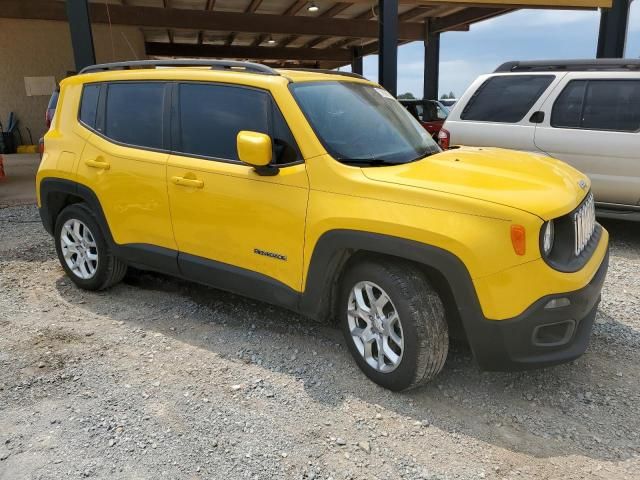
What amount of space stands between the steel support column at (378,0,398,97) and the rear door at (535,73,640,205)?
11.4ft

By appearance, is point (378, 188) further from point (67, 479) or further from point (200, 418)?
point (67, 479)

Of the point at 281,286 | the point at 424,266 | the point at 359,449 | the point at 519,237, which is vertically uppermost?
the point at 519,237

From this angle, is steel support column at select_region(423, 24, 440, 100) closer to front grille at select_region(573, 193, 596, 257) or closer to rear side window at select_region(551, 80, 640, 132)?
rear side window at select_region(551, 80, 640, 132)

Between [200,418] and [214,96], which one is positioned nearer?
[200,418]

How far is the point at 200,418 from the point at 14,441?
0.91m

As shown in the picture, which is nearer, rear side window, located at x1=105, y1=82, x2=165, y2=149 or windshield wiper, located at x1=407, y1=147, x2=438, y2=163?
windshield wiper, located at x1=407, y1=147, x2=438, y2=163

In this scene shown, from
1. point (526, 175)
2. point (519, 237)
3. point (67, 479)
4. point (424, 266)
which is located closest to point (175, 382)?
point (67, 479)

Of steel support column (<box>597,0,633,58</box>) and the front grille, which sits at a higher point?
steel support column (<box>597,0,633,58</box>)

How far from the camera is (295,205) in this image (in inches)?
121

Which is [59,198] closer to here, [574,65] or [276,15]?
[574,65]

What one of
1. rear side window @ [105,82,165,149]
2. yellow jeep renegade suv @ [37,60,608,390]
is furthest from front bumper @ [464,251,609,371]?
rear side window @ [105,82,165,149]

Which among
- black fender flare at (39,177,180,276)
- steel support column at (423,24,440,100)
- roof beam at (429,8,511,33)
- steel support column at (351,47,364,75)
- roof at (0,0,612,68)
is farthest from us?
steel support column at (351,47,364,75)

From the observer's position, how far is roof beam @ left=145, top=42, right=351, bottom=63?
22.3 meters

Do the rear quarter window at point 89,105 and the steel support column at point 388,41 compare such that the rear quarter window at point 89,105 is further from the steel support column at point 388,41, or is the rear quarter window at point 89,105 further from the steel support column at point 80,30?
the steel support column at point 388,41
